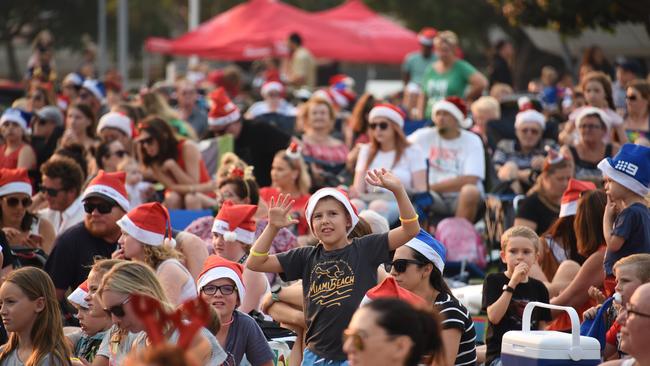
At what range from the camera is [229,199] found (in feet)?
31.8

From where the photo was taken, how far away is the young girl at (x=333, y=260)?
22.2ft

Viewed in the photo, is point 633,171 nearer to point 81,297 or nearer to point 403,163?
point 81,297

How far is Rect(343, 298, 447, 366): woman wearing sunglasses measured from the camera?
4555 millimetres

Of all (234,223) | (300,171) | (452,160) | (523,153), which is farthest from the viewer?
(523,153)

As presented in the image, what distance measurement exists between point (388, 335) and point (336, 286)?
228cm

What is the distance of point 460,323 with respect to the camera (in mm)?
6684

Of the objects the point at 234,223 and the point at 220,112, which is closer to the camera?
the point at 234,223

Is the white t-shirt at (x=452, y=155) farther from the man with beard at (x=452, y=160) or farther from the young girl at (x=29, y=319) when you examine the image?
the young girl at (x=29, y=319)

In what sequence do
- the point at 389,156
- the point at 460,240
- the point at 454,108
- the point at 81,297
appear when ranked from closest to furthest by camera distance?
A: the point at 81,297, the point at 460,240, the point at 389,156, the point at 454,108

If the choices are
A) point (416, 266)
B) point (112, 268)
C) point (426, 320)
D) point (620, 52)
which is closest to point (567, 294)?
point (416, 266)

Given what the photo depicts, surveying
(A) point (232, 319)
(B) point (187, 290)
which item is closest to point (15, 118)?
(B) point (187, 290)

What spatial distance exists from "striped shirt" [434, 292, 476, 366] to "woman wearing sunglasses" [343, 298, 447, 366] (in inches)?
81.4

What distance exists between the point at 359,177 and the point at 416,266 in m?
5.30

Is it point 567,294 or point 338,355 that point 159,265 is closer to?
point 338,355
